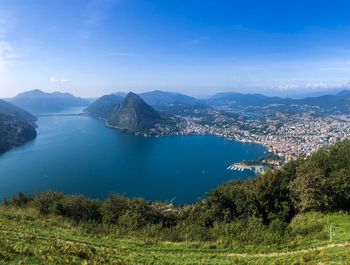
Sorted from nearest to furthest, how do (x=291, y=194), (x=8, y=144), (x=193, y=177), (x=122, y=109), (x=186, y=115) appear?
(x=291, y=194)
(x=193, y=177)
(x=8, y=144)
(x=122, y=109)
(x=186, y=115)

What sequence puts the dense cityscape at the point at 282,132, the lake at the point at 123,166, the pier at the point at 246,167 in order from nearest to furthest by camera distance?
the lake at the point at 123,166
the pier at the point at 246,167
the dense cityscape at the point at 282,132

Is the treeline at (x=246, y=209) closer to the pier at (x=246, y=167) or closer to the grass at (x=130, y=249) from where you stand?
the grass at (x=130, y=249)

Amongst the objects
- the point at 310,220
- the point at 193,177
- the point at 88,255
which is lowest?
the point at 193,177

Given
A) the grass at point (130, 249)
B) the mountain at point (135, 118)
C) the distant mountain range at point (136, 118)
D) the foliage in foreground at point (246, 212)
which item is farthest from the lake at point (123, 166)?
the grass at point (130, 249)

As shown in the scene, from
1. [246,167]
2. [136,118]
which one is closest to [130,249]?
→ [246,167]

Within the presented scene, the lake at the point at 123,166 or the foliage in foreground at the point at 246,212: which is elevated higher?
the foliage in foreground at the point at 246,212

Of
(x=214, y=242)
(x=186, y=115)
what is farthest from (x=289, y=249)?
(x=186, y=115)

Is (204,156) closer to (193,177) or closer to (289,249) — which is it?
(193,177)
